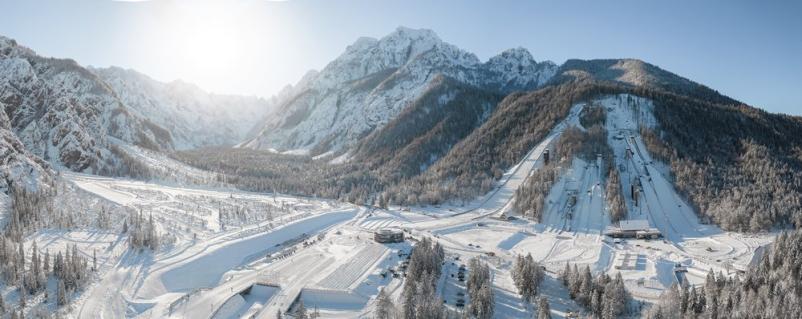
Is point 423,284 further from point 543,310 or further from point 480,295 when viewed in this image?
point 543,310

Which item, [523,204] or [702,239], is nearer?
[702,239]

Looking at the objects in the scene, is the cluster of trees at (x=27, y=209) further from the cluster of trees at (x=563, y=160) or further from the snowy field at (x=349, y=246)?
the cluster of trees at (x=563, y=160)

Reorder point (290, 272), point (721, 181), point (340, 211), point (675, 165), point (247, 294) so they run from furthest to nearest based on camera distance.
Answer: point (340, 211) → point (675, 165) → point (721, 181) → point (290, 272) → point (247, 294)

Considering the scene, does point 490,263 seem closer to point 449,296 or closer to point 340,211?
point 449,296

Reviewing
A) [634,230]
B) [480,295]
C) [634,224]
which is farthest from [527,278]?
[634,224]

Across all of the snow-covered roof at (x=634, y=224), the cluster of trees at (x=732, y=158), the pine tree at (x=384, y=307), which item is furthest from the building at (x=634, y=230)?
the pine tree at (x=384, y=307)

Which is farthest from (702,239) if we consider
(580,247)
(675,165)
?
(675,165)
